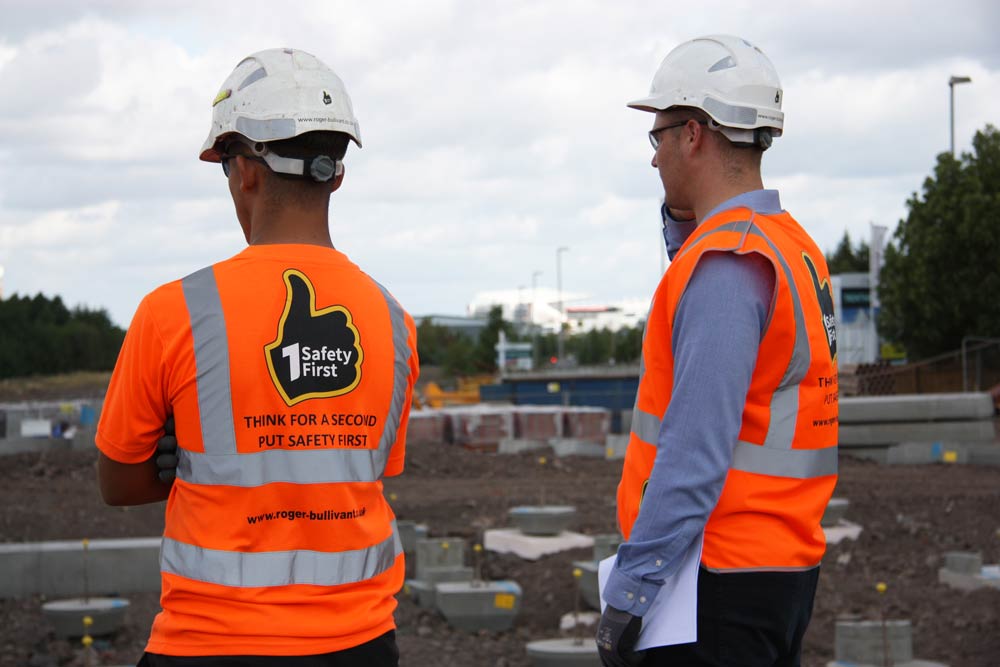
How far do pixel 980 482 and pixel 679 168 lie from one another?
16.2 m

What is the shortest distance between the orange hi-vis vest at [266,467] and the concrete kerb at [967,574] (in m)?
8.39

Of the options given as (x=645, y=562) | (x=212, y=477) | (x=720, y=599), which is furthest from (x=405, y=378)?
(x=720, y=599)

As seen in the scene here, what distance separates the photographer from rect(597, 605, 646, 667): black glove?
256cm

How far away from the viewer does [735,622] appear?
8.56 ft

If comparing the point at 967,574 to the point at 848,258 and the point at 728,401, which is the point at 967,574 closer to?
the point at 728,401

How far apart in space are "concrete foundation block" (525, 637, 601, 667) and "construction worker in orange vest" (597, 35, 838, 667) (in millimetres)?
4771

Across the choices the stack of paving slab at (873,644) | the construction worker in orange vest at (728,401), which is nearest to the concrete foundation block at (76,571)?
the stack of paving slab at (873,644)

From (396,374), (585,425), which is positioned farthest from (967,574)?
(585,425)

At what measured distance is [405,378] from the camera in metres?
2.79

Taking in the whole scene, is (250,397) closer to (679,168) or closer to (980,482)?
(679,168)

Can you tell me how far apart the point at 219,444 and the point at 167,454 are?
0.12 meters

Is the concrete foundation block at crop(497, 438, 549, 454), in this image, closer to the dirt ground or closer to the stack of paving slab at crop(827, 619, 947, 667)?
the dirt ground

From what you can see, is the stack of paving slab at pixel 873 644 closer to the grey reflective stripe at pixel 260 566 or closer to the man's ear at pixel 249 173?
the grey reflective stripe at pixel 260 566

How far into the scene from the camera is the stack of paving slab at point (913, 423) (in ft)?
68.3
